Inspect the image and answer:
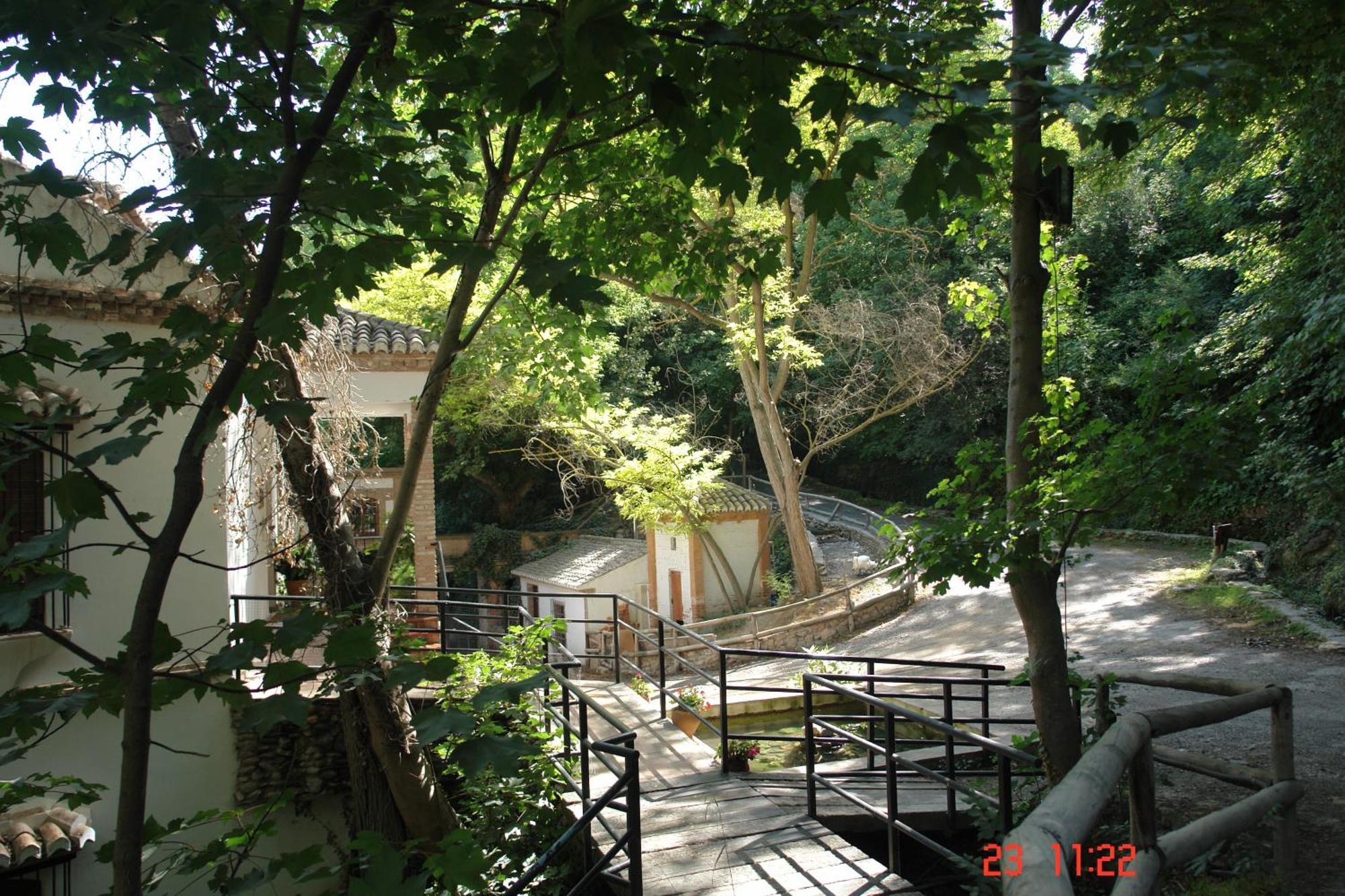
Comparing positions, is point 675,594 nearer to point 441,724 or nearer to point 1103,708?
point 1103,708

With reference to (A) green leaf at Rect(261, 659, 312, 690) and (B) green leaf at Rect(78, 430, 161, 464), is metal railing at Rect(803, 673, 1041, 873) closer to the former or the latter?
(A) green leaf at Rect(261, 659, 312, 690)

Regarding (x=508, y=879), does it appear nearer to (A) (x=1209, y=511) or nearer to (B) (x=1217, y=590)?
(B) (x=1217, y=590)

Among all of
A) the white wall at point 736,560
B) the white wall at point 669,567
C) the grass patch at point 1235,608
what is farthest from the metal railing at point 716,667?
the grass patch at point 1235,608

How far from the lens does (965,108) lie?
7.47 ft

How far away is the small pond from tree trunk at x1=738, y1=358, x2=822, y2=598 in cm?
769

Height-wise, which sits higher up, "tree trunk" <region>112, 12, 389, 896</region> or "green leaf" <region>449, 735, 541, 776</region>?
"tree trunk" <region>112, 12, 389, 896</region>

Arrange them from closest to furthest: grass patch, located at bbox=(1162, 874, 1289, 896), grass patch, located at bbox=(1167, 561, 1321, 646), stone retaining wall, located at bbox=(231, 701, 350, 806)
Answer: grass patch, located at bbox=(1162, 874, 1289, 896) < stone retaining wall, located at bbox=(231, 701, 350, 806) < grass patch, located at bbox=(1167, 561, 1321, 646)

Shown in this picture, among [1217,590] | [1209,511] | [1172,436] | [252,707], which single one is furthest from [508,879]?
[1209,511]

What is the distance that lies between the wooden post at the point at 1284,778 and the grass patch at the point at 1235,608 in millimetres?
8556

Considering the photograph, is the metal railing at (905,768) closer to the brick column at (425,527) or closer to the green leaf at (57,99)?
the green leaf at (57,99)

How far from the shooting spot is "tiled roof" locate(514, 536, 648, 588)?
68.8ft

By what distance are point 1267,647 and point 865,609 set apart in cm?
751

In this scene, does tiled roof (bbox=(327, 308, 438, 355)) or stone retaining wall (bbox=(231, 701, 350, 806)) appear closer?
stone retaining wall (bbox=(231, 701, 350, 806))

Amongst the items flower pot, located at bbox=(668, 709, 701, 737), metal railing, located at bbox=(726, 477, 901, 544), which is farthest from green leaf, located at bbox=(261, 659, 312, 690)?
metal railing, located at bbox=(726, 477, 901, 544)
